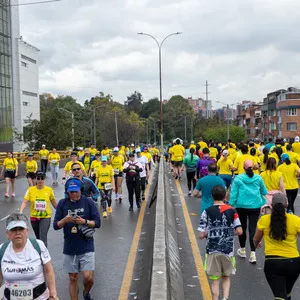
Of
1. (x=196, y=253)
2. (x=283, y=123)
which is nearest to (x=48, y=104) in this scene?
(x=283, y=123)

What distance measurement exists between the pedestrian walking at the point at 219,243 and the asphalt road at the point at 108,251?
1257mm

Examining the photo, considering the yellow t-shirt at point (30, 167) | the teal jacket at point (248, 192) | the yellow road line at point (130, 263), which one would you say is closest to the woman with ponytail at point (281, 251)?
the yellow road line at point (130, 263)

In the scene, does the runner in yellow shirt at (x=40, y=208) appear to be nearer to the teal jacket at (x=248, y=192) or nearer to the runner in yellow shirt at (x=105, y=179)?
the teal jacket at (x=248, y=192)

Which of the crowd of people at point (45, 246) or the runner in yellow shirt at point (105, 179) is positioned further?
the runner in yellow shirt at point (105, 179)

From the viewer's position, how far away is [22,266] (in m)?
4.39

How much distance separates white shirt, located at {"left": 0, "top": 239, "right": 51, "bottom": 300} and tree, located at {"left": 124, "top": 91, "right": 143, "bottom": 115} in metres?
163

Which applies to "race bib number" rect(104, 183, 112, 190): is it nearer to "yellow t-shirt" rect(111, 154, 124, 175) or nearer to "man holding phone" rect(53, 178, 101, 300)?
"yellow t-shirt" rect(111, 154, 124, 175)

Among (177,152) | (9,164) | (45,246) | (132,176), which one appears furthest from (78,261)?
(177,152)

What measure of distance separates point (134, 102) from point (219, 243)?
16473cm

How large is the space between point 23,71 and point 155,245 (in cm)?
7262

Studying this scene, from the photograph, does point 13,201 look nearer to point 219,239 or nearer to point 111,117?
point 219,239

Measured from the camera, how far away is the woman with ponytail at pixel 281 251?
5.43 m

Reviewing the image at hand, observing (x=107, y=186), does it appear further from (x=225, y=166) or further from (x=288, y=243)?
(x=288, y=243)

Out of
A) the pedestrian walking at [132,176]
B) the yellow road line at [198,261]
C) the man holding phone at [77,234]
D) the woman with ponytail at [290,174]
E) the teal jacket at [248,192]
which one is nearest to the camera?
the man holding phone at [77,234]
